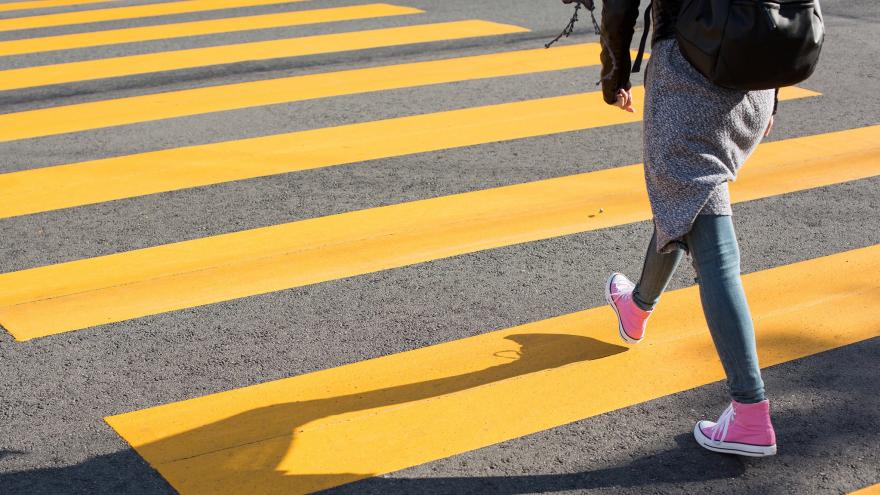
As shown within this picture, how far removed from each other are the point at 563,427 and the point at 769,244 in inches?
75.5

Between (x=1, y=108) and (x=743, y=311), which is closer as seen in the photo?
(x=743, y=311)

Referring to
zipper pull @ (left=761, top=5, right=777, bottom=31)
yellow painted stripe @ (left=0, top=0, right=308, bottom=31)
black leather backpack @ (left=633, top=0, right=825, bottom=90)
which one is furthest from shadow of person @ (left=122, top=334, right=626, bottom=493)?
yellow painted stripe @ (left=0, top=0, right=308, bottom=31)

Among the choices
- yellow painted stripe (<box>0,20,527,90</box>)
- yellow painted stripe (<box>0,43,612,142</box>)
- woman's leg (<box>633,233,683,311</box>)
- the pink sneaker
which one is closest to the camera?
the pink sneaker

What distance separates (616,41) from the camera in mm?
3156

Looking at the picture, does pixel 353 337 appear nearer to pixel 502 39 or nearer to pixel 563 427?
pixel 563 427

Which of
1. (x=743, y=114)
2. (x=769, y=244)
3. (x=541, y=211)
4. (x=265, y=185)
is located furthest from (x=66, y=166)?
(x=743, y=114)

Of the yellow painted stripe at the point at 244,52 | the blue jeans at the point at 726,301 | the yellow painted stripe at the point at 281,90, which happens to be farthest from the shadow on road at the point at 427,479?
the yellow painted stripe at the point at 244,52

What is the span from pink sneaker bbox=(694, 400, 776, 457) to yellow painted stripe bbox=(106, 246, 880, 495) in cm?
39

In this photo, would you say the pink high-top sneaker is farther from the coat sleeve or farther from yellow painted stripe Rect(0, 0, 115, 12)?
yellow painted stripe Rect(0, 0, 115, 12)

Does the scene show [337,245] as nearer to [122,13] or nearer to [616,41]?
[616,41]

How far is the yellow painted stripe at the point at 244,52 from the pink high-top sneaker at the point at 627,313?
17.0 feet

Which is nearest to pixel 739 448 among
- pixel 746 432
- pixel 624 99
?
pixel 746 432

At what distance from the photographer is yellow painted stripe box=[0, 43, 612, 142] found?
6.95m

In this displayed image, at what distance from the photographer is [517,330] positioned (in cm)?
412
